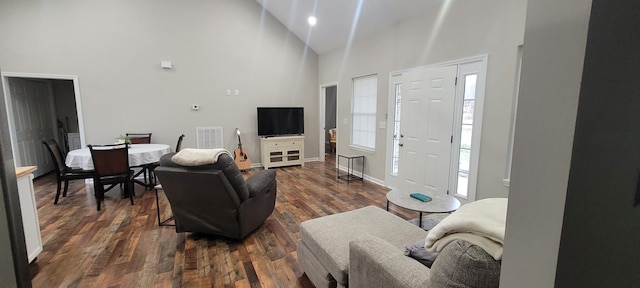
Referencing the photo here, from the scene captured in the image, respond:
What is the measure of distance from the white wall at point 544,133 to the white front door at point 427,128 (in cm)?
266

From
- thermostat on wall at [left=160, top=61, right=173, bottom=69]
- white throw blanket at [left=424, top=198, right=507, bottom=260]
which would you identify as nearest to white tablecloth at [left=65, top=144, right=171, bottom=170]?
thermostat on wall at [left=160, top=61, right=173, bottom=69]

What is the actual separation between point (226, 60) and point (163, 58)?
115 centimetres

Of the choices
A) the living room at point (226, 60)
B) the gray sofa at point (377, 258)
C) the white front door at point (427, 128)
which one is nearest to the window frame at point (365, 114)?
the living room at point (226, 60)

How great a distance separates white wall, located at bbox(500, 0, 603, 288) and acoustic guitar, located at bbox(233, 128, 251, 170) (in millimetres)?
5514

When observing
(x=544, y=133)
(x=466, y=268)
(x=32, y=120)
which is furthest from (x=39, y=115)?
(x=544, y=133)

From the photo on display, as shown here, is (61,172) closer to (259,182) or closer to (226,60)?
(259,182)

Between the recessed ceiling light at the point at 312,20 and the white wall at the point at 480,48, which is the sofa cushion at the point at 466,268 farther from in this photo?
the recessed ceiling light at the point at 312,20

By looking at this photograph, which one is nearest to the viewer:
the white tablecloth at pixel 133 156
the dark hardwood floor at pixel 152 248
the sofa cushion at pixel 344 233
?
the sofa cushion at pixel 344 233

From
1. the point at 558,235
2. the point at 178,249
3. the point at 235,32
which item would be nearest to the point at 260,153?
the point at 235,32

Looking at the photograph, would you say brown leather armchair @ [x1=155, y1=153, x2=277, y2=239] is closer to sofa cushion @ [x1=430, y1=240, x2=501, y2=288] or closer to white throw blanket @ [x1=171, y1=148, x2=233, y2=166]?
white throw blanket @ [x1=171, y1=148, x2=233, y2=166]

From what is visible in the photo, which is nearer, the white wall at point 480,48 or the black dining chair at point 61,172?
the white wall at point 480,48

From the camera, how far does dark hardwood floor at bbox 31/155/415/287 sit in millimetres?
2109

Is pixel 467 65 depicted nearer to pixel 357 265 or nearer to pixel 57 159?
A: pixel 357 265

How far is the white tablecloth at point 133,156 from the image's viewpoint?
3.67m
